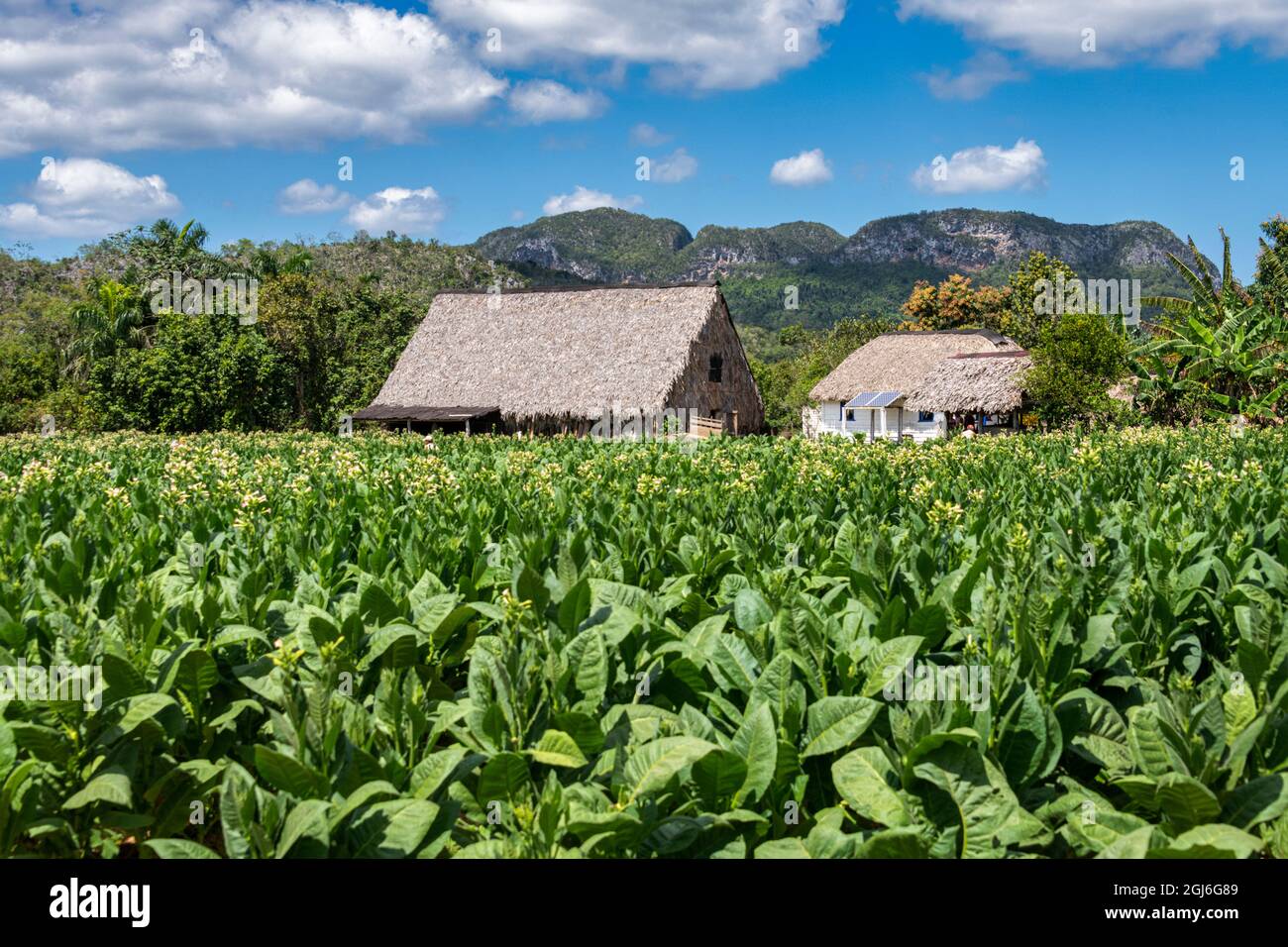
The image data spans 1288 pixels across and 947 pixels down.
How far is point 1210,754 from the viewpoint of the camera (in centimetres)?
215

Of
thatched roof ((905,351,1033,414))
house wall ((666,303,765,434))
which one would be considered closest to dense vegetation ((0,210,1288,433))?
thatched roof ((905,351,1033,414))

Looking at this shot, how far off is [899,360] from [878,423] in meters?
3.83

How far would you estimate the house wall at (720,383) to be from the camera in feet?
113

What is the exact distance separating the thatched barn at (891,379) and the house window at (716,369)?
1169cm

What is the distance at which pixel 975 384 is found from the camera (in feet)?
139

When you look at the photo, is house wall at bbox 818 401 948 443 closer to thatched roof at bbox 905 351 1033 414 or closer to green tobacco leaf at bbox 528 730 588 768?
thatched roof at bbox 905 351 1033 414

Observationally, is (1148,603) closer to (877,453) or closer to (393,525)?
(393,525)

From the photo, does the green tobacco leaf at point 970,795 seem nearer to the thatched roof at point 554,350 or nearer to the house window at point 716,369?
the thatched roof at point 554,350

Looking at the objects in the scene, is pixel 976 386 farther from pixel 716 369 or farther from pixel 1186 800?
pixel 1186 800

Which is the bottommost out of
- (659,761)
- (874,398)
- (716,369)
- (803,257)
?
(659,761)

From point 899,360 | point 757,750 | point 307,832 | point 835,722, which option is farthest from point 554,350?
point 307,832

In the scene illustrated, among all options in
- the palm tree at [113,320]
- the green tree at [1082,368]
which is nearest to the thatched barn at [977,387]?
the green tree at [1082,368]

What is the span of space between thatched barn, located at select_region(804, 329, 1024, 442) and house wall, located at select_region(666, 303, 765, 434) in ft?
29.5
